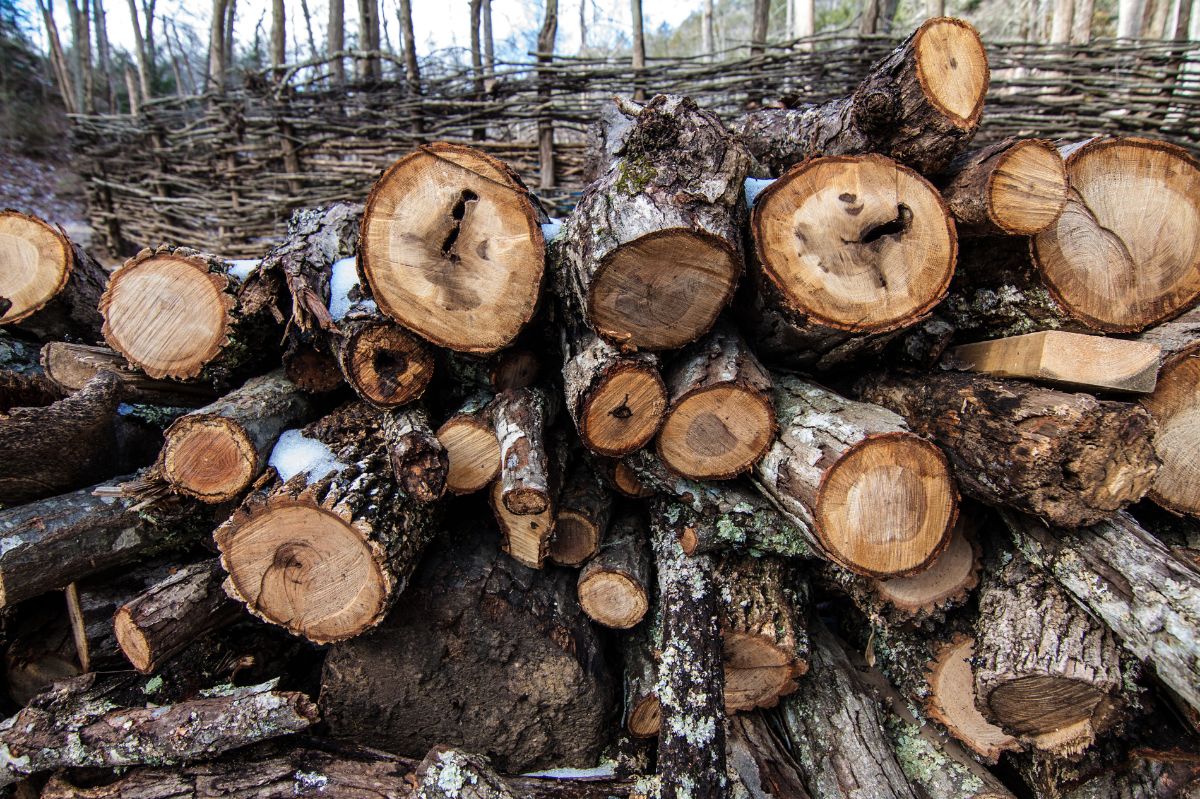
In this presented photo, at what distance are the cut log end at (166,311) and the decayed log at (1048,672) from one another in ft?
9.17

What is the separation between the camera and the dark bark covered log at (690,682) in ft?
5.50

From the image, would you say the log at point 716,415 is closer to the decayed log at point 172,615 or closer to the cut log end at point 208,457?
the cut log end at point 208,457

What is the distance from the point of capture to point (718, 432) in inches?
70.7

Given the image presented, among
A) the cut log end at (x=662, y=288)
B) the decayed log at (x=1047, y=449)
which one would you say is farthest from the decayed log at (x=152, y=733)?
the decayed log at (x=1047, y=449)

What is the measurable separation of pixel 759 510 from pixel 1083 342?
1.05 metres

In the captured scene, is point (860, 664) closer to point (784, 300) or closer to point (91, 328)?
point (784, 300)

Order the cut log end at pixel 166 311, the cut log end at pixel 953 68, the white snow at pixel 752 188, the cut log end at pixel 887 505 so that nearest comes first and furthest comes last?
the cut log end at pixel 887 505
the cut log end at pixel 953 68
the white snow at pixel 752 188
the cut log end at pixel 166 311

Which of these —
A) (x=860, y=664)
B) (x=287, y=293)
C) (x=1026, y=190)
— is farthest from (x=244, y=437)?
(x=1026, y=190)

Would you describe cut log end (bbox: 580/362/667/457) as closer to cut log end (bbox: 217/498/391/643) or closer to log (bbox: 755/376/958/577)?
log (bbox: 755/376/958/577)

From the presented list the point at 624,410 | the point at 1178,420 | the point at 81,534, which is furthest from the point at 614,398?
the point at 81,534

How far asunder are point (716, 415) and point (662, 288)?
16.5 inches

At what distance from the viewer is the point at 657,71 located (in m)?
4.76

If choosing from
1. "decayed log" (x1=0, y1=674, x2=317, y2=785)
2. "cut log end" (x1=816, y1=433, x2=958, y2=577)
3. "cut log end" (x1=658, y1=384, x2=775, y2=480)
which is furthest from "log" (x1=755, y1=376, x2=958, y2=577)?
"decayed log" (x1=0, y1=674, x2=317, y2=785)

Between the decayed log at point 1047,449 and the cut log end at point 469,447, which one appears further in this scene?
the cut log end at point 469,447
